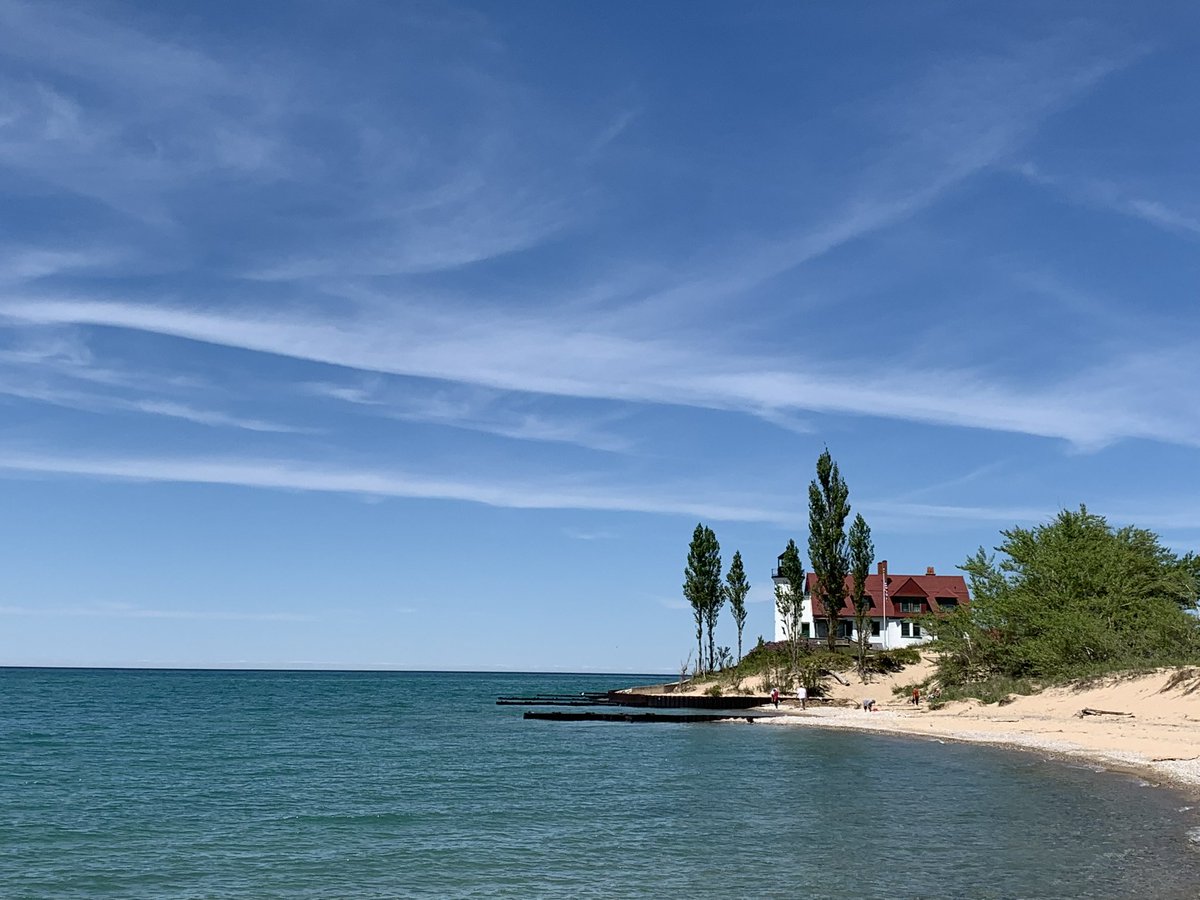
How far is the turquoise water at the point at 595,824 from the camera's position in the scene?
76.4ft

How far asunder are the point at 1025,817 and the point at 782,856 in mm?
8478

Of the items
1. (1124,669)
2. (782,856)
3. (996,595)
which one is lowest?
(782,856)

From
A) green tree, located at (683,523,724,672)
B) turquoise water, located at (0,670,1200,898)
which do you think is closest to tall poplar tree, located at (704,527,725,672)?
green tree, located at (683,523,724,672)

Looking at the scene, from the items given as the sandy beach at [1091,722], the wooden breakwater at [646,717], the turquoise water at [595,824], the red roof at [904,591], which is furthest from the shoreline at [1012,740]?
the red roof at [904,591]

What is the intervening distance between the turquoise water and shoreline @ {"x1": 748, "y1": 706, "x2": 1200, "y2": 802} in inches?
58.1

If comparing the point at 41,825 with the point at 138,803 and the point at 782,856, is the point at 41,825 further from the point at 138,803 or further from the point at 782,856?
the point at 782,856

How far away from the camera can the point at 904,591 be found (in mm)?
117125

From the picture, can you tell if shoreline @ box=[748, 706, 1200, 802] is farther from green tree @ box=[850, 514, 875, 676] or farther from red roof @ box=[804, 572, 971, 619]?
red roof @ box=[804, 572, 971, 619]

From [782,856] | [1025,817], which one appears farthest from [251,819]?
[1025,817]

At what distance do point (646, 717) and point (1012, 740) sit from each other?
35.3 metres

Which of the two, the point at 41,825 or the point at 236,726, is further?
the point at 236,726

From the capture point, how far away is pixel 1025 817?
29.6 metres

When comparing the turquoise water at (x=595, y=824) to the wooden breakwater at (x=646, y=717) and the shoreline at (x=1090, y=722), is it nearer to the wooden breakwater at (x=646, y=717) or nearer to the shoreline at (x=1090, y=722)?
the shoreline at (x=1090, y=722)

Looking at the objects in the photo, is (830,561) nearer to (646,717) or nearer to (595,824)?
(646,717)
